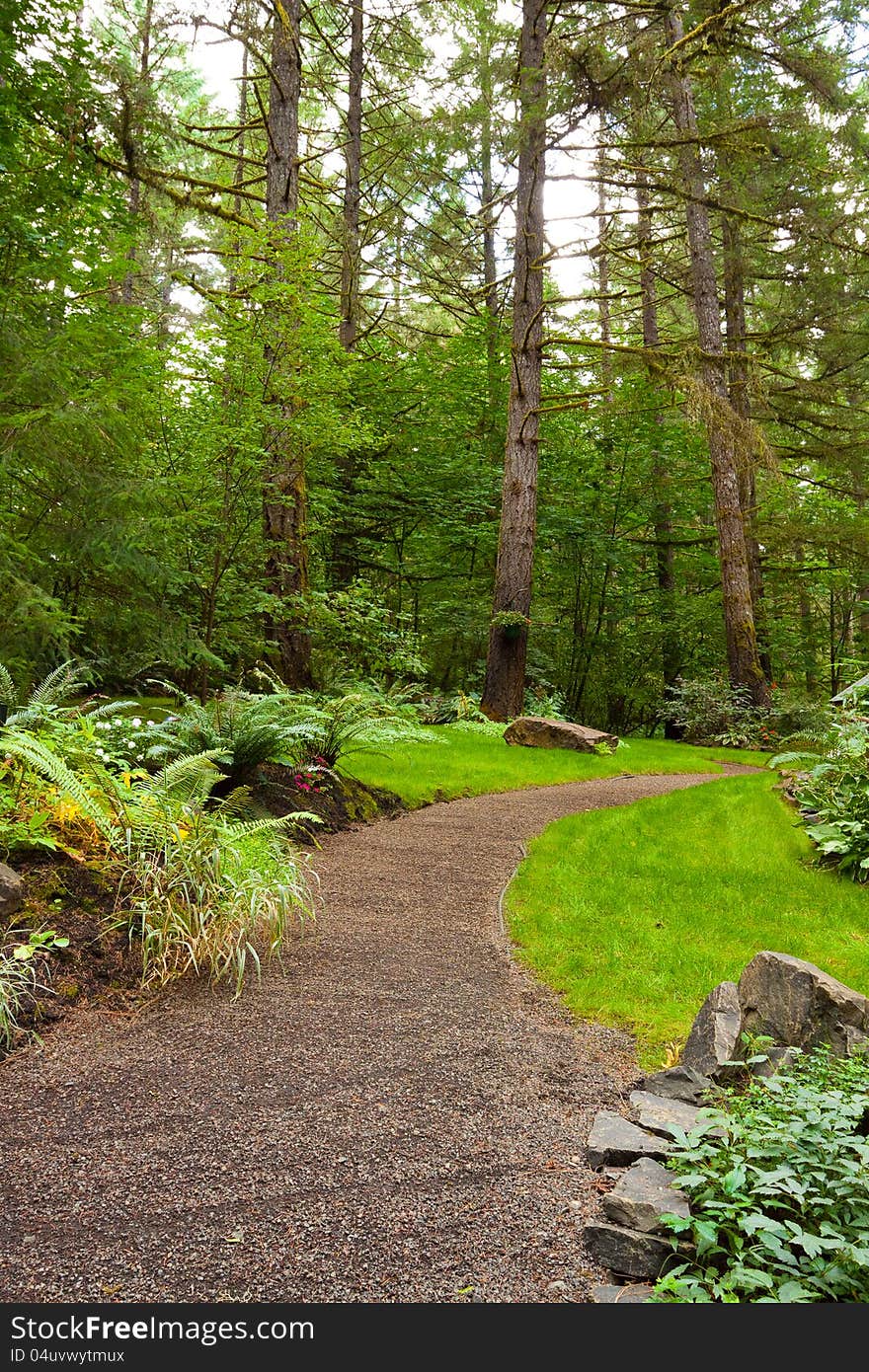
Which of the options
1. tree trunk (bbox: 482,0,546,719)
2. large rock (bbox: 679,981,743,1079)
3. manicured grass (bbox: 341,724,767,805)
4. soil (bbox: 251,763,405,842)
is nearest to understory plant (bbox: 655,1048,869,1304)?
large rock (bbox: 679,981,743,1079)

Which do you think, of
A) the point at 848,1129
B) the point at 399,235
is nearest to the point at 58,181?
the point at 848,1129

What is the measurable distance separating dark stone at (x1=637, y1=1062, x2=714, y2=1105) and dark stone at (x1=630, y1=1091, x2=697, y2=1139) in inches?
1.3

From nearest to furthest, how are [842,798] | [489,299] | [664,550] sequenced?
[842,798] → [489,299] → [664,550]

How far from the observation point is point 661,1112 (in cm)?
239

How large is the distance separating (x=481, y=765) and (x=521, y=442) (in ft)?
17.8

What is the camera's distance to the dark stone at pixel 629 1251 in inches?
70.5

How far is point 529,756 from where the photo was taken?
10.0 meters

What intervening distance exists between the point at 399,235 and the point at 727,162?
5869mm

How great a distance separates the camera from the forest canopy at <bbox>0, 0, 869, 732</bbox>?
19.2ft

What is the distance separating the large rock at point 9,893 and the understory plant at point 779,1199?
8.67 feet

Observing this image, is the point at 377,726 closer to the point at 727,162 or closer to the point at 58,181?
the point at 58,181

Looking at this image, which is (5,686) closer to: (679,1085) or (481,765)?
(679,1085)

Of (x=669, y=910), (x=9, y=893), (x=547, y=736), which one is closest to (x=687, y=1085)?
(x=669, y=910)

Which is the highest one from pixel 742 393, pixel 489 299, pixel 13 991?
pixel 489 299
